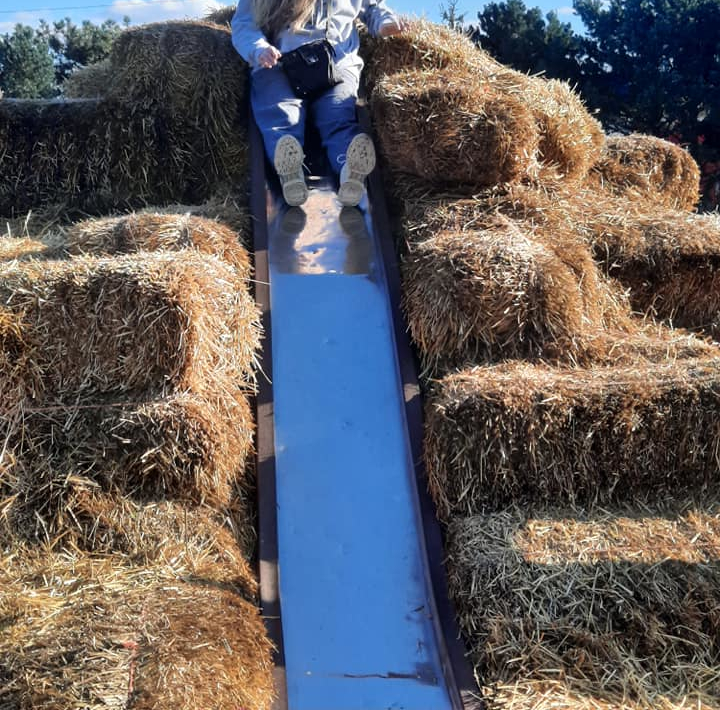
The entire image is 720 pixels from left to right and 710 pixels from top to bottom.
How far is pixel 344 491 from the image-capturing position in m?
3.51

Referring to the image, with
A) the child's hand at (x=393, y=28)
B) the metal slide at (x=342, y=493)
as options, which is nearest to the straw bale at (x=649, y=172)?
the child's hand at (x=393, y=28)

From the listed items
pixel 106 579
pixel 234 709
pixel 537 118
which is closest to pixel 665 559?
pixel 234 709

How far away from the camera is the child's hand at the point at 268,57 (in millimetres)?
4629

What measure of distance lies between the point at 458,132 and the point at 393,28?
1.22 metres

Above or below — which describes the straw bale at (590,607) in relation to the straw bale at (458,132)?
below

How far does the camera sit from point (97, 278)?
3.34 meters

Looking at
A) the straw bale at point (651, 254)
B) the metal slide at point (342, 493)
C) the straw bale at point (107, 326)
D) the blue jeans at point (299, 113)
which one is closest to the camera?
the metal slide at point (342, 493)

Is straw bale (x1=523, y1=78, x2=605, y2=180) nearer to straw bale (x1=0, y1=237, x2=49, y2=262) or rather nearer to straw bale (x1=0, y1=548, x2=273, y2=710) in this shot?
straw bale (x1=0, y1=237, x2=49, y2=262)

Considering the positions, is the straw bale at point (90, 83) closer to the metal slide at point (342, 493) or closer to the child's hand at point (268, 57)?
the child's hand at point (268, 57)

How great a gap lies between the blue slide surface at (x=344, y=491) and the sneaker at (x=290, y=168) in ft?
0.56

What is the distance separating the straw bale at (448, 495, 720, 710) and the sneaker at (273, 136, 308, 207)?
6.51 feet

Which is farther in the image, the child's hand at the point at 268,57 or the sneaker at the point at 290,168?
the child's hand at the point at 268,57

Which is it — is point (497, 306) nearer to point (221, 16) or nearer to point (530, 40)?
point (221, 16)

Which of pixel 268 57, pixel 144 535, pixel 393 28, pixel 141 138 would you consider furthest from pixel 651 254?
pixel 141 138
